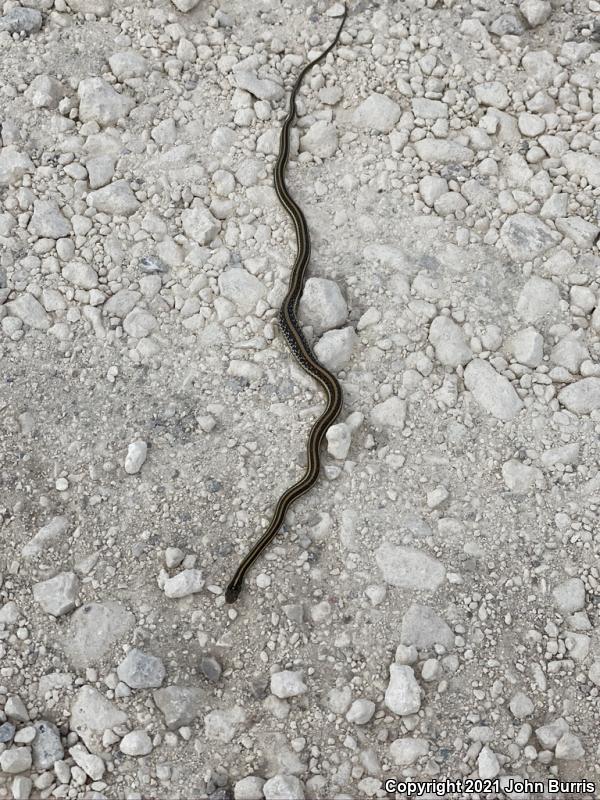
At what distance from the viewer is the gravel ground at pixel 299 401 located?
4570mm

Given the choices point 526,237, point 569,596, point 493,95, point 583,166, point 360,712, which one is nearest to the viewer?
point 360,712

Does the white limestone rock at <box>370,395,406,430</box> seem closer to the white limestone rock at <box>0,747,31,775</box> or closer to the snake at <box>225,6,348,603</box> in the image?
the snake at <box>225,6,348,603</box>

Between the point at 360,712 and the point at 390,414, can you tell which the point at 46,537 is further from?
the point at 390,414

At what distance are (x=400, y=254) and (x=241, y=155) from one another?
1540 mm

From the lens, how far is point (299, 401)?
5.52 m

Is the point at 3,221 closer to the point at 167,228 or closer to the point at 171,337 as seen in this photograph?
the point at 167,228

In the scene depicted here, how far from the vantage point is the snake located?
499 cm

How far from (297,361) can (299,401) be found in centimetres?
28

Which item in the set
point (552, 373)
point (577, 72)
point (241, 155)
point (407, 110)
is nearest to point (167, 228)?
point (241, 155)

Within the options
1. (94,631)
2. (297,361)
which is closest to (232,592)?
(94,631)

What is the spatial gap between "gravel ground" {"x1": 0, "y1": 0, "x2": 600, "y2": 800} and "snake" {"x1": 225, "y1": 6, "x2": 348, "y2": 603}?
94 mm

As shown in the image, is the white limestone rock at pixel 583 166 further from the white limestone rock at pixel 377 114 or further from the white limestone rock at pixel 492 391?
the white limestone rock at pixel 492 391

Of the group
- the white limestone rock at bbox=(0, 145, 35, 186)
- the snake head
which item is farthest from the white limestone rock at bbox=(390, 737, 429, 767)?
the white limestone rock at bbox=(0, 145, 35, 186)

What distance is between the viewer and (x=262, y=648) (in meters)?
4.77
